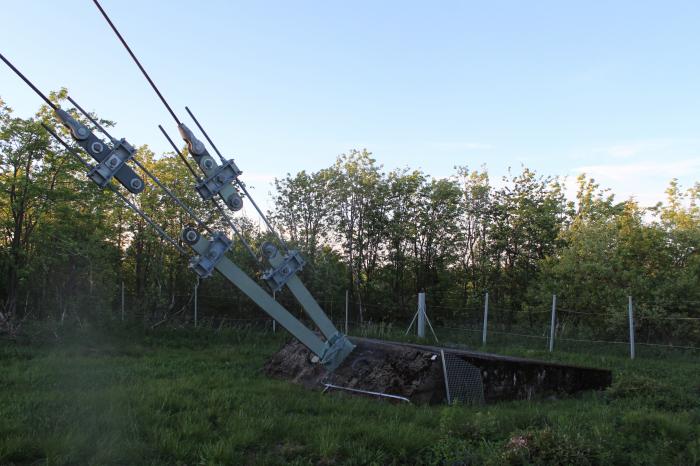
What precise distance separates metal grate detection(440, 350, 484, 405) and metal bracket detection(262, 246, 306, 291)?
223 cm

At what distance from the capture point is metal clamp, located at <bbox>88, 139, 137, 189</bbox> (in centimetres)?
571

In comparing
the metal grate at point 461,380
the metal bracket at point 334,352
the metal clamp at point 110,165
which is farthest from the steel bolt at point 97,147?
the metal grate at point 461,380

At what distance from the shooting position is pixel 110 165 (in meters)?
5.75

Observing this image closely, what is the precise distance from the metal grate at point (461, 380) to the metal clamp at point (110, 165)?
4.42m

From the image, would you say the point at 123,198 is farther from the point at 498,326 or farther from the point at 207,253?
the point at 498,326

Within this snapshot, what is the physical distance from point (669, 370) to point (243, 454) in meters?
9.30

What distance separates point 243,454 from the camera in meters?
4.48

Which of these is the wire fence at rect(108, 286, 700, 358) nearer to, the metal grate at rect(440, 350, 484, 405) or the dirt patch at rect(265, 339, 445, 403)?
the dirt patch at rect(265, 339, 445, 403)

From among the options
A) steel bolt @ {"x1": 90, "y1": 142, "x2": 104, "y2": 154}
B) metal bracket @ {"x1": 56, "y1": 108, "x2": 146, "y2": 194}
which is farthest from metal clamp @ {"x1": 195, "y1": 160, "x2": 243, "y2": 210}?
steel bolt @ {"x1": 90, "y1": 142, "x2": 104, "y2": 154}

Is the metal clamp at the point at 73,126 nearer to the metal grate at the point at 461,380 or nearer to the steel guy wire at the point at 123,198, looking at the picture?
the steel guy wire at the point at 123,198

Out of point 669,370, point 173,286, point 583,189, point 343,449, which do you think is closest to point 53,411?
point 343,449

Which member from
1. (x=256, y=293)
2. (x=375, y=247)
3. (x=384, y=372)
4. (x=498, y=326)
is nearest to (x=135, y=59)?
(x=256, y=293)

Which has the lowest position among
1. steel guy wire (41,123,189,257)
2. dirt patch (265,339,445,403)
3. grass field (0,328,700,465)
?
grass field (0,328,700,465)

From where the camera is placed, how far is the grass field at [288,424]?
4.38 meters
